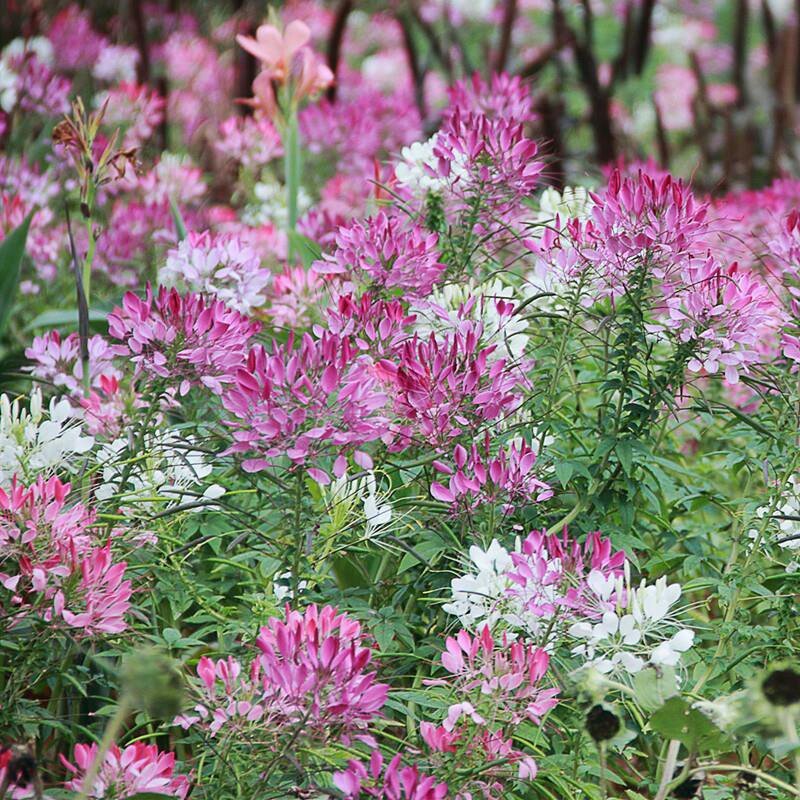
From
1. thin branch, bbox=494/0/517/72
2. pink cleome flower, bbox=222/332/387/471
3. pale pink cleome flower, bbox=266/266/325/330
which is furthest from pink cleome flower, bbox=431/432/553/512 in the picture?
thin branch, bbox=494/0/517/72

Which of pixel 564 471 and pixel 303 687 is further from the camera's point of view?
pixel 564 471

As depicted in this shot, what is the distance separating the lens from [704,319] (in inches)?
50.6

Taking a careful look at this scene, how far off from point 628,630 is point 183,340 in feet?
1.80

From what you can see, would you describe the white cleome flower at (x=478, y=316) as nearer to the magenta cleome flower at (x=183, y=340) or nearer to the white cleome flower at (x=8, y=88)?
the magenta cleome flower at (x=183, y=340)

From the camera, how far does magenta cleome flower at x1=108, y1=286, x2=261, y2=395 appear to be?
1234mm

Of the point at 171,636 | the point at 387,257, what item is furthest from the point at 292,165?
the point at 171,636

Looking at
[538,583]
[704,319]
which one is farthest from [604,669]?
[704,319]

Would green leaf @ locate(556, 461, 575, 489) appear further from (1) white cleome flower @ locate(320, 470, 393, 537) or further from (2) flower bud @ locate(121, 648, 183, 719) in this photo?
(2) flower bud @ locate(121, 648, 183, 719)

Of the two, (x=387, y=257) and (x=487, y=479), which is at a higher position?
(x=387, y=257)

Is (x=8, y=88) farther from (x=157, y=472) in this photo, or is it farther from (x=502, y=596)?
(x=502, y=596)

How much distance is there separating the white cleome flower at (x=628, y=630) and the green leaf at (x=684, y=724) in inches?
2.3

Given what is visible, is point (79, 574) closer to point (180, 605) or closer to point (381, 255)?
point (180, 605)

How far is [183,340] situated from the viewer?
1.24m

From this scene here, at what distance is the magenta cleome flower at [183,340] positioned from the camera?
4.05 feet
